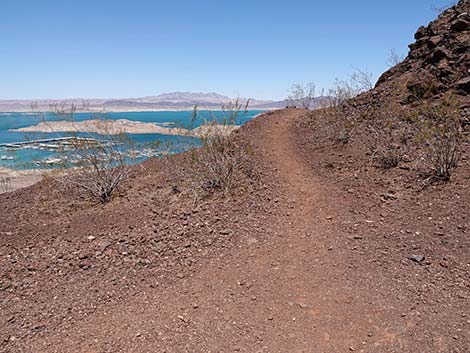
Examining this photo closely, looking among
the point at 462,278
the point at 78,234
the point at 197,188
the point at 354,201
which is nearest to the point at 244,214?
the point at 197,188

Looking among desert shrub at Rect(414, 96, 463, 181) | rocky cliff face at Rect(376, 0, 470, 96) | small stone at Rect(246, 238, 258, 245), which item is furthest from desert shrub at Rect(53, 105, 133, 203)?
rocky cliff face at Rect(376, 0, 470, 96)

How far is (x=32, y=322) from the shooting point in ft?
12.0

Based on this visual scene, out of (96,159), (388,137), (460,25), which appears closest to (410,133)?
(388,137)

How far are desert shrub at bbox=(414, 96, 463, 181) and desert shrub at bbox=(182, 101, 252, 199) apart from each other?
3096mm

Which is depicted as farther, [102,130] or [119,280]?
[102,130]

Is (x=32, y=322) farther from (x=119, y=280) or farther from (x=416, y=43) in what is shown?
(x=416, y=43)

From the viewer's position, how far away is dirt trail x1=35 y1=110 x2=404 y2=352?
3143 mm

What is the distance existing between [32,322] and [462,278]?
4348mm

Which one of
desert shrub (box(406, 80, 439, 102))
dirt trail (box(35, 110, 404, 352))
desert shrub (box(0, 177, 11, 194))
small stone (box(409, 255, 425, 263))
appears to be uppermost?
desert shrub (box(406, 80, 439, 102))

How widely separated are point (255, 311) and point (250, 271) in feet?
2.28

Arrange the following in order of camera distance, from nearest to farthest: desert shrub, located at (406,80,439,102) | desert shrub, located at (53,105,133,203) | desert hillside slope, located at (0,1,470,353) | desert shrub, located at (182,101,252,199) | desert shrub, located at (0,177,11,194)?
desert hillside slope, located at (0,1,470,353) → desert shrub, located at (182,101,252,199) → desert shrub, located at (53,105,133,203) → desert shrub, located at (406,80,439,102) → desert shrub, located at (0,177,11,194)

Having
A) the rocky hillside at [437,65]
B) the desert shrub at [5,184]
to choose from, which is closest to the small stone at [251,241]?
the rocky hillside at [437,65]

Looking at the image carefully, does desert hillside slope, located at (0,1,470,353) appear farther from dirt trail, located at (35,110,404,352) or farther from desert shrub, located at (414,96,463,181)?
desert shrub, located at (414,96,463,181)

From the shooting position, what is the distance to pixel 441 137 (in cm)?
590
